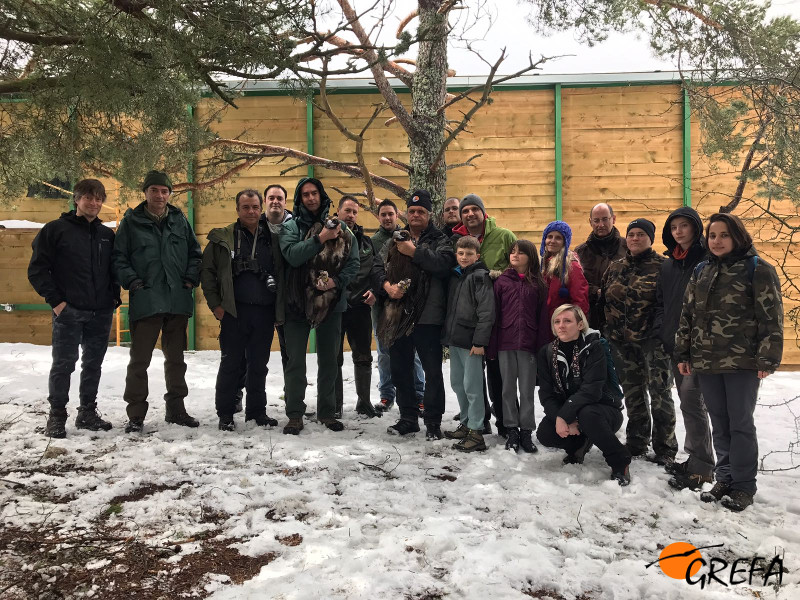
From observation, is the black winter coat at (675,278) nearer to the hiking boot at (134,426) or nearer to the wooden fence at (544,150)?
the hiking boot at (134,426)

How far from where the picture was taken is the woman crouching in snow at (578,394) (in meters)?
3.61

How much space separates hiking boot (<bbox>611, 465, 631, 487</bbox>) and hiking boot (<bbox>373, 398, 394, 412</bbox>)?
7.77 ft

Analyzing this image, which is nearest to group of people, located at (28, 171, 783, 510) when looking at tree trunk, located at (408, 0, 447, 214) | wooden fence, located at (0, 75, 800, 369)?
tree trunk, located at (408, 0, 447, 214)

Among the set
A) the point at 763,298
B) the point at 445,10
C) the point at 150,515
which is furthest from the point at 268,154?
the point at 763,298

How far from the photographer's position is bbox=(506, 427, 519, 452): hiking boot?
4.11m

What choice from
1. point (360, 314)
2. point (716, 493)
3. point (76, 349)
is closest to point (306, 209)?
point (360, 314)

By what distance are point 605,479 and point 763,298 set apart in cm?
142

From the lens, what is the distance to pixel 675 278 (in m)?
3.81

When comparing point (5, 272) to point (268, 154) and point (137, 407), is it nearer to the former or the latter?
point (268, 154)

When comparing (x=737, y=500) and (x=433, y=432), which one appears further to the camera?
(x=433, y=432)

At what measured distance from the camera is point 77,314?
13.9 feet

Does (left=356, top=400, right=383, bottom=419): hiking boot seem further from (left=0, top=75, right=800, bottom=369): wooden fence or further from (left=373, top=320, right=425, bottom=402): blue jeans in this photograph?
(left=0, top=75, right=800, bottom=369): wooden fence

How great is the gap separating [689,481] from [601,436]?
0.57 metres

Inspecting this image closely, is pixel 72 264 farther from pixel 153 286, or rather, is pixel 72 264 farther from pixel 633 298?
pixel 633 298
